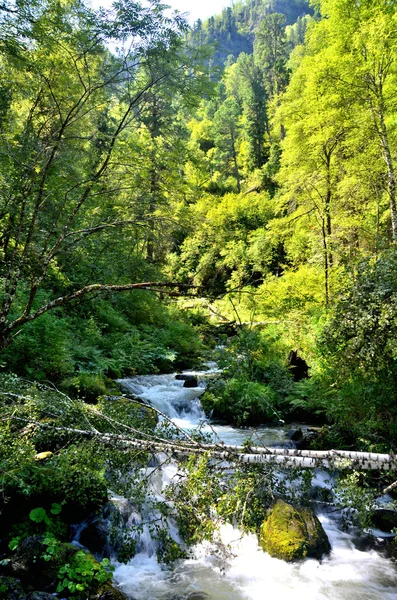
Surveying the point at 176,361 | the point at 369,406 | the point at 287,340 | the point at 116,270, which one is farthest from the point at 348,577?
the point at 176,361

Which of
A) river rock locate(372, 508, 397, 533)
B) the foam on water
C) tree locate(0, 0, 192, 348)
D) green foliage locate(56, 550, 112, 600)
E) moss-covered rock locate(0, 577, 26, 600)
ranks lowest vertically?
the foam on water

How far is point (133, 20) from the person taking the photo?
16.6ft

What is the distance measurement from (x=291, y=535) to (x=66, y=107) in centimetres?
737

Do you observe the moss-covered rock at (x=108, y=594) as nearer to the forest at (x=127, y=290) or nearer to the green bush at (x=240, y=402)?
the forest at (x=127, y=290)

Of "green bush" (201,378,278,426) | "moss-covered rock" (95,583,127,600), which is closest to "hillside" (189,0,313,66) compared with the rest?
"green bush" (201,378,278,426)

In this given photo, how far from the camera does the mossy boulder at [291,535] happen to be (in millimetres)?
5711

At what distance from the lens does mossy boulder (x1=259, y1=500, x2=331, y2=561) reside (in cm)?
571

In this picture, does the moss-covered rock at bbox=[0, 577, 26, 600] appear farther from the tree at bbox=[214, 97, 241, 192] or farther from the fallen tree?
the tree at bbox=[214, 97, 241, 192]

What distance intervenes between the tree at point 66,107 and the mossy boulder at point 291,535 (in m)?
4.31

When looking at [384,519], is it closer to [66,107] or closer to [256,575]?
[256,575]

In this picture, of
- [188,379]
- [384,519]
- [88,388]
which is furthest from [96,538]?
[188,379]

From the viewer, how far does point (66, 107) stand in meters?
5.95

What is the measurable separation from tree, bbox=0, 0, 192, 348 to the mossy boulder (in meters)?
4.31

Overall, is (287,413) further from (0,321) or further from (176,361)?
(0,321)
